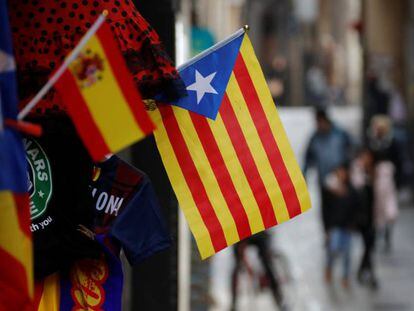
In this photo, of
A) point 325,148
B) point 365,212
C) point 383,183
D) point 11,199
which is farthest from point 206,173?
point 383,183

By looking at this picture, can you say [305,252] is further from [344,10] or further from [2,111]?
[344,10]

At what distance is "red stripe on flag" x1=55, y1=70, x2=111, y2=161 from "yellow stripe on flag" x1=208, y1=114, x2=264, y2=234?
4.82 feet

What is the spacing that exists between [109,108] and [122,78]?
0.35 ft

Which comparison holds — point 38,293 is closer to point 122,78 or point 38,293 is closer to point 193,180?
point 193,180

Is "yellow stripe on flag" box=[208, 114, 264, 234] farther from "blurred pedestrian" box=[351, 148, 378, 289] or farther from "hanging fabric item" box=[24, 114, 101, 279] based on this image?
"blurred pedestrian" box=[351, 148, 378, 289]

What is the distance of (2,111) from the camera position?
3.77 metres

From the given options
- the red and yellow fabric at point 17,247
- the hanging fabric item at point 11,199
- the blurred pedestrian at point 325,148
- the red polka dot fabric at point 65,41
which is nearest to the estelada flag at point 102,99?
the hanging fabric item at point 11,199

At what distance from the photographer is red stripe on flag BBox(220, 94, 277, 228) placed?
5223mm

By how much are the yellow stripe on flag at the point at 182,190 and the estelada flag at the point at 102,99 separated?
126 centimetres

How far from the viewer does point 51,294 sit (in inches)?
191

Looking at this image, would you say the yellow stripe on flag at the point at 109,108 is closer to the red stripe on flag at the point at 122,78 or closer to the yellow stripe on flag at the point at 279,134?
the red stripe on flag at the point at 122,78

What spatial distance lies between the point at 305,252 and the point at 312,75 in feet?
79.1

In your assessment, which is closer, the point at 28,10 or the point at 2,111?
the point at 2,111

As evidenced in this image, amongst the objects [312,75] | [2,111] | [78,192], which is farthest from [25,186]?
[312,75]
